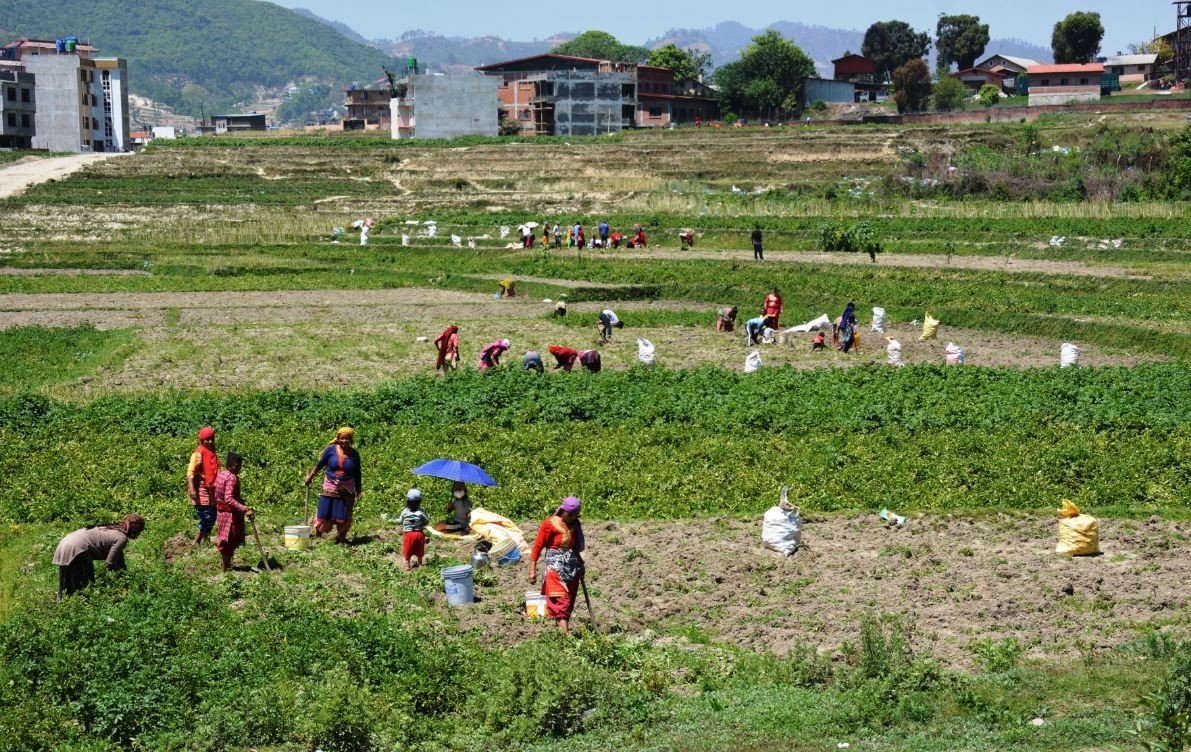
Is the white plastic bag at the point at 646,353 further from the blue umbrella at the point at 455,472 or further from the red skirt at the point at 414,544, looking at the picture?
the red skirt at the point at 414,544

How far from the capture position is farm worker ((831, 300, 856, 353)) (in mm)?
33263

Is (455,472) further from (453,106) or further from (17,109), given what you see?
(17,109)

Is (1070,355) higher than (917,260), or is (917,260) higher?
(917,260)

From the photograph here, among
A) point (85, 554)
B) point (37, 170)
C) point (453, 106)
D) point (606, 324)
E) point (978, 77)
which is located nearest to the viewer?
point (85, 554)

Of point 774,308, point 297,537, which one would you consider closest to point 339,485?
point 297,537

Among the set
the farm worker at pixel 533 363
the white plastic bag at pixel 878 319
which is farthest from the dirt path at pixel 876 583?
the white plastic bag at pixel 878 319

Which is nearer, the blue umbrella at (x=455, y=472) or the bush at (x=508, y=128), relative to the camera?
the blue umbrella at (x=455, y=472)

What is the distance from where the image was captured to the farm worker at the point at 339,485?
17.7 m

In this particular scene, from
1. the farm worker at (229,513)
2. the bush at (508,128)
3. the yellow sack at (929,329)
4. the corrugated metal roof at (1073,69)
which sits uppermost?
the corrugated metal roof at (1073,69)

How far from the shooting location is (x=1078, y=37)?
476 feet

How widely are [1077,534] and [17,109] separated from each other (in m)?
122

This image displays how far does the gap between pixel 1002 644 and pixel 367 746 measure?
663 centimetres

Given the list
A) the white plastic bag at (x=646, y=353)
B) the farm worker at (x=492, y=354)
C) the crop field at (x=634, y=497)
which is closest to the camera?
the crop field at (x=634, y=497)

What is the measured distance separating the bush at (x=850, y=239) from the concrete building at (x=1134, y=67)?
92.9 metres
